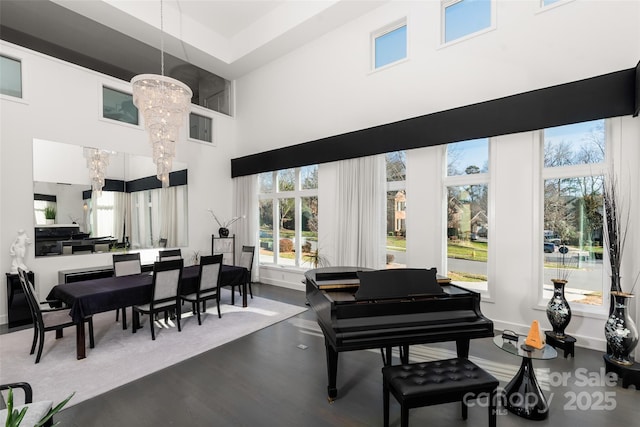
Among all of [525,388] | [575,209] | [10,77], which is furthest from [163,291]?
[575,209]

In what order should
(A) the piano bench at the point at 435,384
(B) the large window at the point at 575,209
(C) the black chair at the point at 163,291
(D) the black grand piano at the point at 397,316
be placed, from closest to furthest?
(A) the piano bench at the point at 435,384, (D) the black grand piano at the point at 397,316, (B) the large window at the point at 575,209, (C) the black chair at the point at 163,291

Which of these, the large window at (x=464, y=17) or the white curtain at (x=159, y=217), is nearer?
the large window at (x=464, y=17)

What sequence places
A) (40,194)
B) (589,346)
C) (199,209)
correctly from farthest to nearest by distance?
1. (199,209)
2. (40,194)
3. (589,346)

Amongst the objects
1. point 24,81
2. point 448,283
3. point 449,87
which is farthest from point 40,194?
point 449,87

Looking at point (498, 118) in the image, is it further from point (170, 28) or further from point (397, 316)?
point (170, 28)

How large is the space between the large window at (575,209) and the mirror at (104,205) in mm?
6967

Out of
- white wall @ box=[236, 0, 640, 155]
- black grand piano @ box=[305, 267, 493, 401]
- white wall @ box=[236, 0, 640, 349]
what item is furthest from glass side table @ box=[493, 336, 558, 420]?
white wall @ box=[236, 0, 640, 155]

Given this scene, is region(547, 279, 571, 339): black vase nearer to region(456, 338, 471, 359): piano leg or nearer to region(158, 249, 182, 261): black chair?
region(456, 338, 471, 359): piano leg

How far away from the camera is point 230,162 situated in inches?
313

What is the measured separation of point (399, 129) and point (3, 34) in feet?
24.2

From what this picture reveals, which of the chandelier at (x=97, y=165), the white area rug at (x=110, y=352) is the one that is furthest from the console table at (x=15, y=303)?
the chandelier at (x=97, y=165)

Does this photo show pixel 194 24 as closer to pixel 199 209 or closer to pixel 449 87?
pixel 199 209

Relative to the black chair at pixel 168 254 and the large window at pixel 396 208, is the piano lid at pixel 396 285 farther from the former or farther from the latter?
the black chair at pixel 168 254

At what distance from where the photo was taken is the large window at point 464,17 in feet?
14.3
